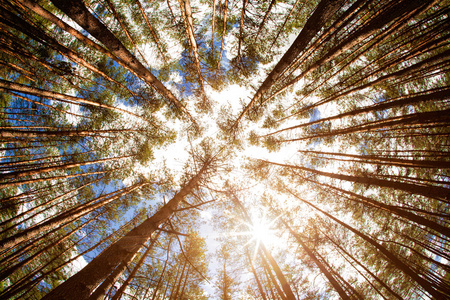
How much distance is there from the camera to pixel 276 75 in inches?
212

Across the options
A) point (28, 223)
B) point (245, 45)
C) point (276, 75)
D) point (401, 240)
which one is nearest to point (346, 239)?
point (401, 240)

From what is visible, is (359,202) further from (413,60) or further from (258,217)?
(258,217)

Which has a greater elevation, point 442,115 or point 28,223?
point 28,223

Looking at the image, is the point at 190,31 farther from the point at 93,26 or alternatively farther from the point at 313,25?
the point at 313,25

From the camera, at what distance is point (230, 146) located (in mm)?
10398

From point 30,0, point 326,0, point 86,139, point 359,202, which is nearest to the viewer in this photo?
point 30,0

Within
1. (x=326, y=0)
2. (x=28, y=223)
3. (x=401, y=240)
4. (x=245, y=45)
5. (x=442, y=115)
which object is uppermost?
(x=245, y=45)

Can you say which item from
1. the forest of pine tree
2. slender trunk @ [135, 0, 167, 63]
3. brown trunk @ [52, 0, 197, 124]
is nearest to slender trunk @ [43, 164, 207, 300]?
the forest of pine tree

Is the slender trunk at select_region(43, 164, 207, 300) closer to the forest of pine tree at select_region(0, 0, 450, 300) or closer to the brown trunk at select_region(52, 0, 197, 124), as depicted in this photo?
the forest of pine tree at select_region(0, 0, 450, 300)

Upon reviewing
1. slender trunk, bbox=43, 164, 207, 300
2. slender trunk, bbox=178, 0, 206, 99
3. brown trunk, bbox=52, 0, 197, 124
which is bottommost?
slender trunk, bbox=43, 164, 207, 300

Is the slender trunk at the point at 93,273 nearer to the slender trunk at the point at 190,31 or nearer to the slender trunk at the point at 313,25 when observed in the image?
the slender trunk at the point at 190,31

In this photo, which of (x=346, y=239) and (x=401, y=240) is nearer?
(x=401, y=240)

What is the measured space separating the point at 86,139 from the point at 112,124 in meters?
1.25

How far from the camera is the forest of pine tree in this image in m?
4.25
